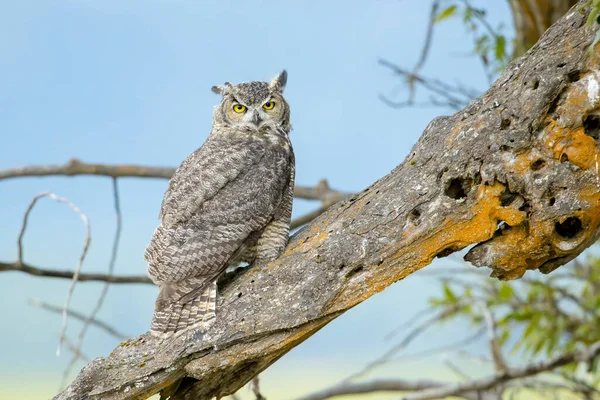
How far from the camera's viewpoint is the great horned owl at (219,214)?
2859 mm

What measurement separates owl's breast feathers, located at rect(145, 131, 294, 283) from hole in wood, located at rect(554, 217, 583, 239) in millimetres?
1171

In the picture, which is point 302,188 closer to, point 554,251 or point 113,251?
point 113,251

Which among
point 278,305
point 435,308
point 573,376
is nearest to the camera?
point 278,305

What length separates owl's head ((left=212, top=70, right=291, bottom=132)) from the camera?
3.40 m

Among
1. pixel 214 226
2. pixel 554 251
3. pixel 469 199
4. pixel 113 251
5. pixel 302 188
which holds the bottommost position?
pixel 554 251

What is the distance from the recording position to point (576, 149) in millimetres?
2646

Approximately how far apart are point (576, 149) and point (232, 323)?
1515 millimetres

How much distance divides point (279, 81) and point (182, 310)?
54.6 inches

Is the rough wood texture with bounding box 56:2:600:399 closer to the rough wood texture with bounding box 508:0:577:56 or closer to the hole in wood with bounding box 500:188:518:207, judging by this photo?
the hole in wood with bounding box 500:188:518:207

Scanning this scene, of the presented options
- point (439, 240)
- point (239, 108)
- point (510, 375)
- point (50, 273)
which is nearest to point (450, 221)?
point (439, 240)

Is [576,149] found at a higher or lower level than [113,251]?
lower

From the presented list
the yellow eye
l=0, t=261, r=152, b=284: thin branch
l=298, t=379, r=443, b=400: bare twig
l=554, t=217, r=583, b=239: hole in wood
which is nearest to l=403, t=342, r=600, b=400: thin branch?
l=298, t=379, r=443, b=400: bare twig

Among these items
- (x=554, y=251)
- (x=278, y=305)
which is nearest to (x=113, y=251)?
(x=278, y=305)

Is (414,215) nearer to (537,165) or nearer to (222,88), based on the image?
(537,165)
